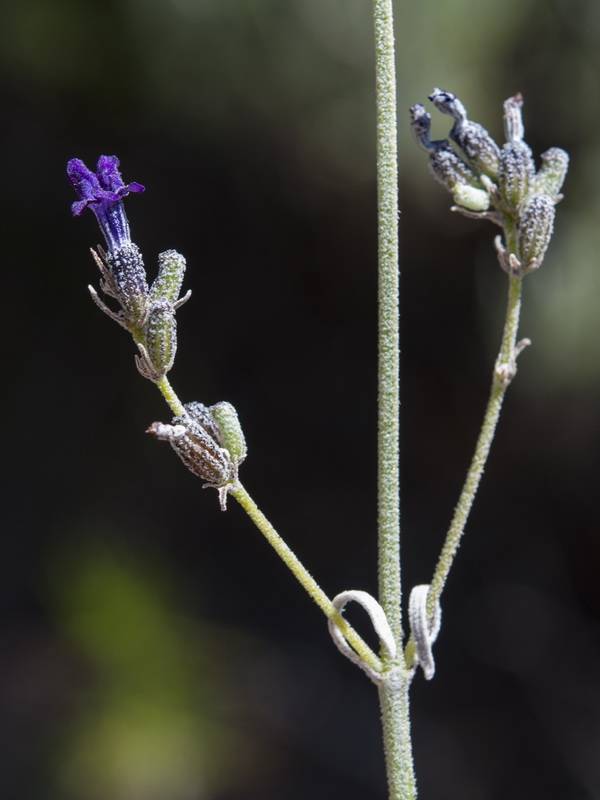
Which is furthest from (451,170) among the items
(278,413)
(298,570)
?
(278,413)

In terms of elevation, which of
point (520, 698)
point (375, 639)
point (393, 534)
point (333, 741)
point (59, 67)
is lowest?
point (520, 698)

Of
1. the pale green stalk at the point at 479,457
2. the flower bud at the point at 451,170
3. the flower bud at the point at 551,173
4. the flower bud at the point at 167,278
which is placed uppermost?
the flower bud at the point at 167,278

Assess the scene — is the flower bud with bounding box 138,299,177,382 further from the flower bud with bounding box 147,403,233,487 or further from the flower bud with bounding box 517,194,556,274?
the flower bud with bounding box 517,194,556,274

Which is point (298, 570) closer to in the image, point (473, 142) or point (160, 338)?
point (160, 338)

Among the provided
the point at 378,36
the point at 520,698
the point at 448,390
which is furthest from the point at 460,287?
the point at 378,36

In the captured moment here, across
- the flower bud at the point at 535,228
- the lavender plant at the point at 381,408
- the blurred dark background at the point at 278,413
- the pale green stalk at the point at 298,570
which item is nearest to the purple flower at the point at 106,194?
the lavender plant at the point at 381,408

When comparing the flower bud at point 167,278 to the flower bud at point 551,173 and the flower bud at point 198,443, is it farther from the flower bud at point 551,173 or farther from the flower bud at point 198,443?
the flower bud at point 551,173

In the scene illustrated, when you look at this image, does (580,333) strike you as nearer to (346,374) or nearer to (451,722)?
(346,374)
